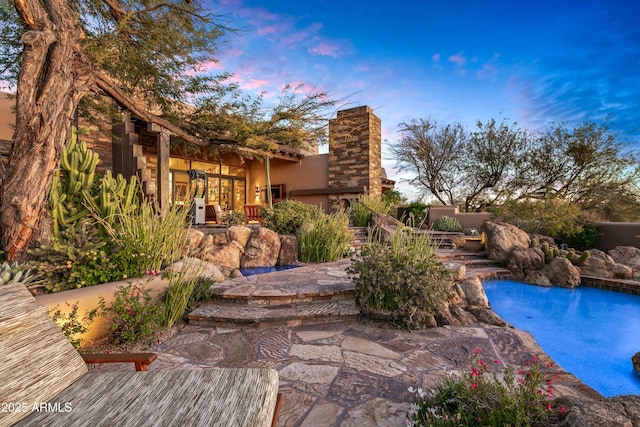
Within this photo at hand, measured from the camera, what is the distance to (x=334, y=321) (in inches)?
124

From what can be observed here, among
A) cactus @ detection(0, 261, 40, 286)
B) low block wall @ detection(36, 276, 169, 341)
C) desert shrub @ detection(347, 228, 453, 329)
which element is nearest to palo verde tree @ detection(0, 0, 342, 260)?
cactus @ detection(0, 261, 40, 286)

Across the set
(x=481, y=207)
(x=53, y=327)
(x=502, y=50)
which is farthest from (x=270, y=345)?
(x=481, y=207)

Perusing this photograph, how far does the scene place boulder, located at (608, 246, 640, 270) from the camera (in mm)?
6927

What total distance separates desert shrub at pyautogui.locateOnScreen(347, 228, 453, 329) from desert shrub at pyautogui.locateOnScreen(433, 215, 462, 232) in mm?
6635

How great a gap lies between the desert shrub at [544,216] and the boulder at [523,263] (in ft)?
7.05

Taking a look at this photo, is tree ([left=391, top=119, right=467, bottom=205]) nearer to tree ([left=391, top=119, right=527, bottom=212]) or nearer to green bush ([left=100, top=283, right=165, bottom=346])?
tree ([left=391, top=119, right=527, bottom=212])

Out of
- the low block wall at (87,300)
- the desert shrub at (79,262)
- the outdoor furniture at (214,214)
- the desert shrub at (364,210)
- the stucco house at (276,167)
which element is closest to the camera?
the low block wall at (87,300)

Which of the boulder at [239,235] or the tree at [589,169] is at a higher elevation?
the tree at [589,169]

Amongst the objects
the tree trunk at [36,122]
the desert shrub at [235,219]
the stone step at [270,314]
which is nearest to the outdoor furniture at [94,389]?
the stone step at [270,314]

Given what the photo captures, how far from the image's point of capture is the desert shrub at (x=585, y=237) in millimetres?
8219

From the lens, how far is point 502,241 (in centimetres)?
716

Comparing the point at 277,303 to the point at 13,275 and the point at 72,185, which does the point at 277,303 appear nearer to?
the point at 13,275

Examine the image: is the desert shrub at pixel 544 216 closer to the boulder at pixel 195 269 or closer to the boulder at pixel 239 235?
the boulder at pixel 239 235

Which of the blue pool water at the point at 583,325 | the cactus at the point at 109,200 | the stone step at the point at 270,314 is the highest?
the cactus at the point at 109,200
